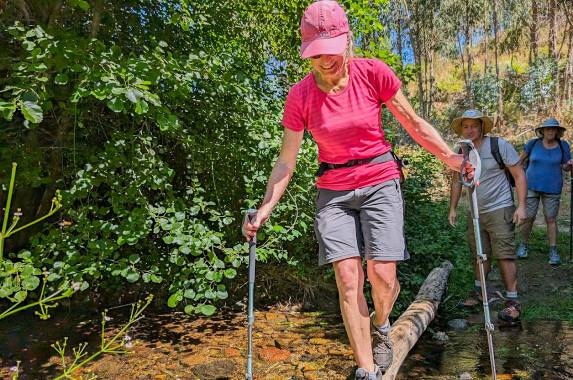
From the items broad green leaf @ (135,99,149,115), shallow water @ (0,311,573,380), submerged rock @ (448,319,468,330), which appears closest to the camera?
broad green leaf @ (135,99,149,115)

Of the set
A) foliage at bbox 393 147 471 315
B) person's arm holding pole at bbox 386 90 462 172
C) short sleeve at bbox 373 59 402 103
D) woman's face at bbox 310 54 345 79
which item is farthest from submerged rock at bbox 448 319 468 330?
woman's face at bbox 310 54 345 79

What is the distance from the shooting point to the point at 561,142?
275 inches

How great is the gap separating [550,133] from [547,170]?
20.1 inches

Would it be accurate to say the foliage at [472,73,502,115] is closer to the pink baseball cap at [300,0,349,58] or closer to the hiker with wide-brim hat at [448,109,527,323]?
the hiker with wide-brim hat at [448,109,527,323]

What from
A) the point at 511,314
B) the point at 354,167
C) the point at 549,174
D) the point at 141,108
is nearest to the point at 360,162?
the point at 354,167

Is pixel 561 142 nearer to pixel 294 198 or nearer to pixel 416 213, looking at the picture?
pixel 416 213

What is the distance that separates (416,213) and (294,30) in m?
2.72

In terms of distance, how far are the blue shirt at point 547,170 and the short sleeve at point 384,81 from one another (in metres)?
5.03

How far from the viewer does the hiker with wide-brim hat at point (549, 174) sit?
685 cm

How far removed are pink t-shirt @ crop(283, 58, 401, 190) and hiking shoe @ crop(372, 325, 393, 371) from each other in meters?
0.98

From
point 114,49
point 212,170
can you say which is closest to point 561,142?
point 212,170

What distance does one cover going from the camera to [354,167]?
2.81 meters

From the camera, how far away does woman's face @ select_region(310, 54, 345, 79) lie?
264 cm

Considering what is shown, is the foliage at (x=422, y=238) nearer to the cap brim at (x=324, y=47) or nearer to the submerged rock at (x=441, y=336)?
the submerged rock at (x=441, y=336)
